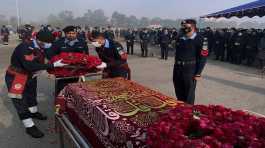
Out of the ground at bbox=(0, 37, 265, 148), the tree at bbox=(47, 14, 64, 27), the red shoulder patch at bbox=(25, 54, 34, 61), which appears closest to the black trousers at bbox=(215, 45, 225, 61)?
the ground at bbox=(0, 37, 265, 148)

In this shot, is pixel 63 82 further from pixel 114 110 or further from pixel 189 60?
pixel 114 110

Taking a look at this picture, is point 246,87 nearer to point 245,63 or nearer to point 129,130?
point 245,63

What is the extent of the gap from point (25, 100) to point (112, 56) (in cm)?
164

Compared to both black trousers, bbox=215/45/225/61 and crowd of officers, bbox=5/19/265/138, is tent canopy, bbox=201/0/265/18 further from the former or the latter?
crowd of officers, bbox=5/19/265/138

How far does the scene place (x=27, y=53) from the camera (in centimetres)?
472

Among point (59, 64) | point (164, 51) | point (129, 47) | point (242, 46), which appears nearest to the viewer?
point (59, 64)

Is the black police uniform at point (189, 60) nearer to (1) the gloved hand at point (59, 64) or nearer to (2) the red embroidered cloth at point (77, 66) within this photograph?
(2) the red embroidered cloth at point (77, 66)

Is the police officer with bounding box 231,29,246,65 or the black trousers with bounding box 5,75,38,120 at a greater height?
the police officer with bounding box 231,29,246,65

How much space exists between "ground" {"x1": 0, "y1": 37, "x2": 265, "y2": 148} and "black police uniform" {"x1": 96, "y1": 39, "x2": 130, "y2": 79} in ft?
4.63

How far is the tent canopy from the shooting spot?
45.8 ft

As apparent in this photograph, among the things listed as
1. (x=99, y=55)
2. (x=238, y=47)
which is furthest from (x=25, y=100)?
(x=238, y=47)

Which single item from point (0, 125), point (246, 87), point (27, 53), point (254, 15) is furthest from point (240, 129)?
point (254, 15)

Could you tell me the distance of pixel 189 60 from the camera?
16.5ft

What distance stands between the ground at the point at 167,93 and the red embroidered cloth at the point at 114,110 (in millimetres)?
1257
